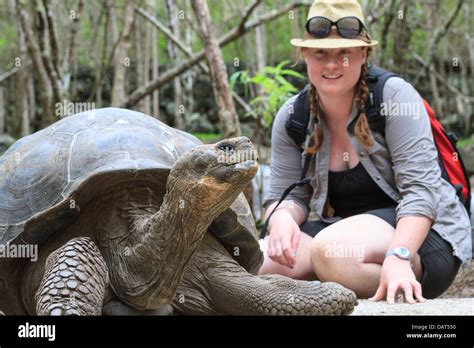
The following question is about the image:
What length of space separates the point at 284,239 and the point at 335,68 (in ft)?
2.61

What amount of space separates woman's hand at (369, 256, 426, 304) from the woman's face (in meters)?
0.78

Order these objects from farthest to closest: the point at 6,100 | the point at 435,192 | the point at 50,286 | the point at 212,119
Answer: the point at 6,100, the point at 212,119, the point at 435,192, the point at 50,286

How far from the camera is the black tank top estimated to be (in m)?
3.44

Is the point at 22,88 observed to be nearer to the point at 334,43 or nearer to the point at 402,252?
the point at 334,43

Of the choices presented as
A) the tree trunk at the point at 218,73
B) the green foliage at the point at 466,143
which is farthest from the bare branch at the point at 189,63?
the green foliage at the point at 466,143

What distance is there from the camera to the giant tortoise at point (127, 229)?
220cm

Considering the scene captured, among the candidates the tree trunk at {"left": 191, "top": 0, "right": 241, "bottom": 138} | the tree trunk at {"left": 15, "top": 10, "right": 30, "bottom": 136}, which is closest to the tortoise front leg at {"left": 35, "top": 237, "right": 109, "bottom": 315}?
the tree trunk at {"left": 191, "top": 0, "right": 241, "bottom": 138}

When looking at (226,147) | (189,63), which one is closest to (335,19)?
(226,147)

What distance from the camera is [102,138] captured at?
259 centimetres

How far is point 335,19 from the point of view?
10.7 ft

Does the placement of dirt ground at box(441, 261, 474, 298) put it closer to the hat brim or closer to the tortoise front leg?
the hat brim
